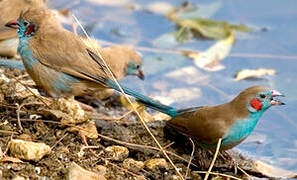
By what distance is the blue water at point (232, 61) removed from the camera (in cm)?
604

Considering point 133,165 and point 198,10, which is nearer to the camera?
point 133,165

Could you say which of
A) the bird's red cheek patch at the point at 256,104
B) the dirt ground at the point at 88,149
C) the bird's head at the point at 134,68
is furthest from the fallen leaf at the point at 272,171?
the bird's head at the point at 134,68

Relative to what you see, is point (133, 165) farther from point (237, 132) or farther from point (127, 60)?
point (127, 60)

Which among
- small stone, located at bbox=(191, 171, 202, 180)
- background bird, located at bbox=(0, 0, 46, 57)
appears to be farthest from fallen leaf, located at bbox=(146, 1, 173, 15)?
small stone, located at bbox=(191, 171, 202, 180)

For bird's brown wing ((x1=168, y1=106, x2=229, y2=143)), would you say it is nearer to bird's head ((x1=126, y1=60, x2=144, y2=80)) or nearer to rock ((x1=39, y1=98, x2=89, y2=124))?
rock ((x1=39, y1=98, x2=89, y2=124))

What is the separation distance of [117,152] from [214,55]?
10.5 feet

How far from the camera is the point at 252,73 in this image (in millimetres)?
7156

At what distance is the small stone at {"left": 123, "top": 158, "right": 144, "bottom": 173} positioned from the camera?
4555 mm

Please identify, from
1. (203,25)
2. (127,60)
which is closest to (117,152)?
(127,60)

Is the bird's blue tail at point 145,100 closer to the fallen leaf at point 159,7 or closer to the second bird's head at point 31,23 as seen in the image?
the second bird's head at point 31,23

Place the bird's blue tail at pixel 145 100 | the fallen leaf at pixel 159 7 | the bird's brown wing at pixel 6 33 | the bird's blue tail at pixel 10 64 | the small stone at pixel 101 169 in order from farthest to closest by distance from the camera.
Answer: the fallen leaf at pixel 159 7
the bird's brown wing at pixel 6 33
the bird's blue tail at pixel 10 64
the bird's blue tail at pixel 145 100
the small stone at pixel 101 169

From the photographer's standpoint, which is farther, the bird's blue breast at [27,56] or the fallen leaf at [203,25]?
the fallen leaf at [203,25]

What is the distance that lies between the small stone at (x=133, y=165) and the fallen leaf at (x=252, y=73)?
272 cm

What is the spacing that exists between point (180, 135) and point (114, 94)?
5.39 feet
